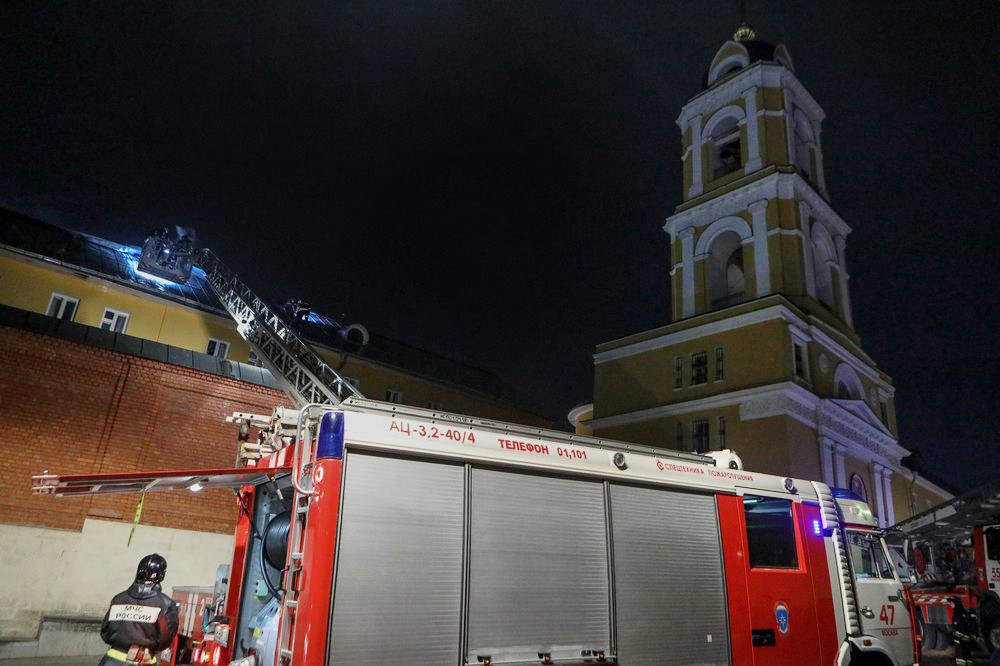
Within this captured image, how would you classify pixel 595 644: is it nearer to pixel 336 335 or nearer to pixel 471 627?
pixel 471 627

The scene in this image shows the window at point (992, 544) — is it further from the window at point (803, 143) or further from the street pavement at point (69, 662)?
the window at point (803, 143)

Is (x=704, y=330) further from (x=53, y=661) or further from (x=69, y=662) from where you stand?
(x=53, y=661)

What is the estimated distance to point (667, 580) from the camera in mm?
7348

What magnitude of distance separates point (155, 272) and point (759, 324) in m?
23.2

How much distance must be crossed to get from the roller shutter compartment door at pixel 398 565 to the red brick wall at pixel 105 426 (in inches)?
488

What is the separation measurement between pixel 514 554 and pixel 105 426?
13411 mm

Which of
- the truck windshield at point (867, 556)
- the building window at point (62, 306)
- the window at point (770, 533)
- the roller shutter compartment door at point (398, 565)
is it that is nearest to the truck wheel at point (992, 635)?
the truck windshield at point (867, 556)

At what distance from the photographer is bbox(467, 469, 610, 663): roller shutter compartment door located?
615cm

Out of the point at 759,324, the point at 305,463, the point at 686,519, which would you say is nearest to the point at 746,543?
the point at 686,519

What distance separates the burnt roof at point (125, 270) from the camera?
2031 cm

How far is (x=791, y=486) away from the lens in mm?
8719

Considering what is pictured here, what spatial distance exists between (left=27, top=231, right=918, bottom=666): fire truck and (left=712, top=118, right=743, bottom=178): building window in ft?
89.2

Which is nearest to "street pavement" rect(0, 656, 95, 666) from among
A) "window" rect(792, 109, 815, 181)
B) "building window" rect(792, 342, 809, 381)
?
"building window" rect(792, 342, 809, 381)

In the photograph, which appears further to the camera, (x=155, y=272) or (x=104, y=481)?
(x=155, y=272)
